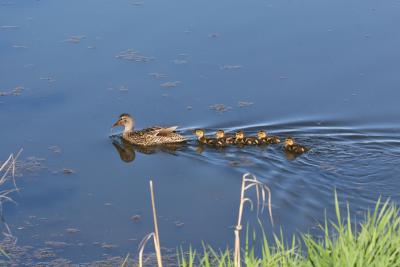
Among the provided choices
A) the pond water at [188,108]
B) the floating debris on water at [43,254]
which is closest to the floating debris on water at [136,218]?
the pond water at [188,108]

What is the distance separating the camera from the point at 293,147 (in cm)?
873

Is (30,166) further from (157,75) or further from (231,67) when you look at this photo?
(231,67)

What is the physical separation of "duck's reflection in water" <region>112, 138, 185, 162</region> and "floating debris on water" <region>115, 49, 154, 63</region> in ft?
4.99

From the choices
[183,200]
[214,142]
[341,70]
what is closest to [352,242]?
[183,200]

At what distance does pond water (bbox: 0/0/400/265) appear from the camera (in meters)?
7.53

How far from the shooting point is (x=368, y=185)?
801cm

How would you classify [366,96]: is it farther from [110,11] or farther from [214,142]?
[110,11]

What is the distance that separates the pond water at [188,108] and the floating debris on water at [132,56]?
15 millimetres

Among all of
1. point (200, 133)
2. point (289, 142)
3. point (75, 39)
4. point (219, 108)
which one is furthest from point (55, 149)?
point (75, 39)

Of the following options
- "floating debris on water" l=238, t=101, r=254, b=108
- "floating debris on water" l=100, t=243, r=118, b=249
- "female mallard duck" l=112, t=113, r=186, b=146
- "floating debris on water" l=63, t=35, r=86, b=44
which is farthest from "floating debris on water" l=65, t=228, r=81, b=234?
"floating debris on water" l=63, t=35, r=86, b=44

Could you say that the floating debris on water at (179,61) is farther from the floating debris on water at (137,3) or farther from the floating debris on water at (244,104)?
the floating debris on water at (137,3)

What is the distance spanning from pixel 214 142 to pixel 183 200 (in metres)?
1.40

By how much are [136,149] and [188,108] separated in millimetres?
763

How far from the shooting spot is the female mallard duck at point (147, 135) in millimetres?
9242
